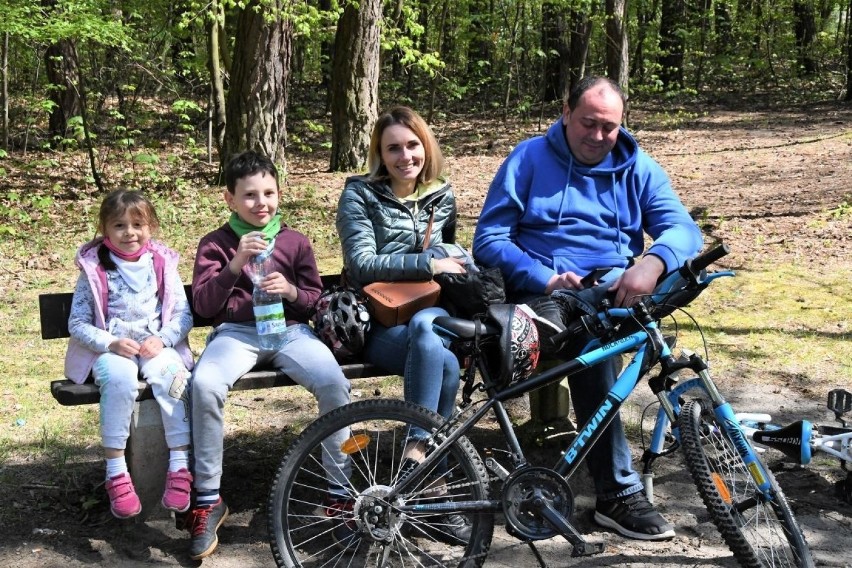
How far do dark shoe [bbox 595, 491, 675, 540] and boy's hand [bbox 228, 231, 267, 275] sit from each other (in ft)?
5.51

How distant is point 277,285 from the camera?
365 cm

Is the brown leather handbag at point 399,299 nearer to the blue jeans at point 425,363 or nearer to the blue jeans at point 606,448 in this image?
the blue jeans at point 425,363

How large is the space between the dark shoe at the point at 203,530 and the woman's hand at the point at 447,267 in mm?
1259

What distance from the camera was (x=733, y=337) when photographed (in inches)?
230

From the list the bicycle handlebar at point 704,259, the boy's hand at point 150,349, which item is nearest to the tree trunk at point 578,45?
the bicycle handlebar at point 704,259

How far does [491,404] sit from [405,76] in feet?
63.9

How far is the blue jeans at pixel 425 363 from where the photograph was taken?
344cm

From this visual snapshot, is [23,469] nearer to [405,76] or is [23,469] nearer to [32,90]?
[32,90]

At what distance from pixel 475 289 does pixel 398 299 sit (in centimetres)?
31

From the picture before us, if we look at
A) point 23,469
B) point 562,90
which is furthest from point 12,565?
point 562,90

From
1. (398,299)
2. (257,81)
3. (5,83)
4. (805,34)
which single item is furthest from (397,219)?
(805,34)

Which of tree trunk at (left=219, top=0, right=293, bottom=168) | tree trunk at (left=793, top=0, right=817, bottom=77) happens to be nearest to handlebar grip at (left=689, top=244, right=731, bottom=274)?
tree trunk at (left=219, top=0, right=293, bottom=168)

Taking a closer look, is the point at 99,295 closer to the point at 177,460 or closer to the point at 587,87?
the point at 177,460

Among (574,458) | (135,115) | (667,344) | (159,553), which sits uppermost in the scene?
(135,115)
